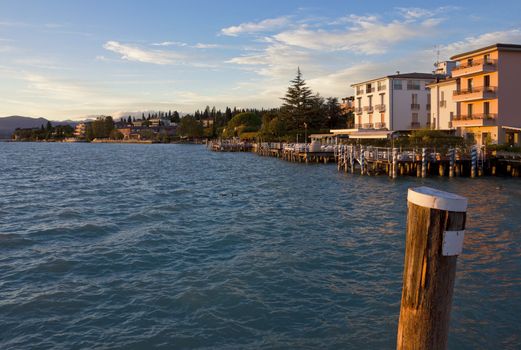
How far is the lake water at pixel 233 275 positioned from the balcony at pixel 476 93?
2635 centimetres

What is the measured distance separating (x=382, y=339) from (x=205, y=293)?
4.61 m

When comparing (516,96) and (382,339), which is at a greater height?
(516,96)

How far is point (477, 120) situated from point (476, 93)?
113 inches

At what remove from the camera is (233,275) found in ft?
44.4

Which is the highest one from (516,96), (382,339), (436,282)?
(516,96)

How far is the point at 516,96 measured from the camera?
48.9m

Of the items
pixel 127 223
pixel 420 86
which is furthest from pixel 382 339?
pixel 420 86

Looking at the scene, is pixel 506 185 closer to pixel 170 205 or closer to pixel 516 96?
pixel 516 96

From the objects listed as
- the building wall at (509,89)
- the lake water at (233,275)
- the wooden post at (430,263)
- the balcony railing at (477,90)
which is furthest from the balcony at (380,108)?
the wooden post at (430,263)

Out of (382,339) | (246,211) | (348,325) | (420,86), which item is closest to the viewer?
(382,339)

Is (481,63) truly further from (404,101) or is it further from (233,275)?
(233,275)

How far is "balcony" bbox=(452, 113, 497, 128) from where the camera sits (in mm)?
49138

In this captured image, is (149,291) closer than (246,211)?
Yes

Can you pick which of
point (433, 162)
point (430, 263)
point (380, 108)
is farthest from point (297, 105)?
point (430, 263)
